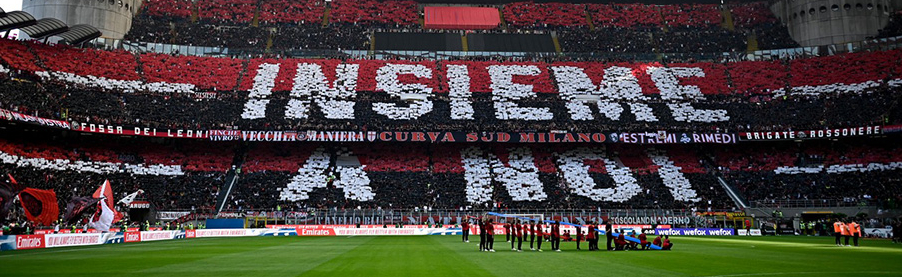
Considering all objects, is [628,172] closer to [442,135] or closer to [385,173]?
[442,135]

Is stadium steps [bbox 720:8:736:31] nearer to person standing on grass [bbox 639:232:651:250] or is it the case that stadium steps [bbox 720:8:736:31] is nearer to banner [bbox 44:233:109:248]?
person standing on grass [bbox 639:232:651:250]

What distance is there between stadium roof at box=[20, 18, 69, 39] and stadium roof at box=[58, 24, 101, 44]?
2.92 meters

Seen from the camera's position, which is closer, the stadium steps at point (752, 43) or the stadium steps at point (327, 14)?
the stadium steps at point (752, 43)

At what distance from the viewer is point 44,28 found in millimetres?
59531

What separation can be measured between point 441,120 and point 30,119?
33697 millimetres

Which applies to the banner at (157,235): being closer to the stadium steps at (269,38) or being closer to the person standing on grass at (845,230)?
the stadium steps at (269,38)

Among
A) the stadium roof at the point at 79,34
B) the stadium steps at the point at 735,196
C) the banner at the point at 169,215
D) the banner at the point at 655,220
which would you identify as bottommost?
the banner at the point at 655,220

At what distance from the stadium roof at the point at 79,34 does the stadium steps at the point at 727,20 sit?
72.1 m

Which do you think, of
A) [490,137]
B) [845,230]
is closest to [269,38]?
[490,137]

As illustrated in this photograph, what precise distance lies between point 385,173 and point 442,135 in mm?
6347

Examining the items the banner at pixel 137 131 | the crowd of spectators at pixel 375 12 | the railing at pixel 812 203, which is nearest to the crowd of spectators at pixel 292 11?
the crowd of spectators at pixel 375 12

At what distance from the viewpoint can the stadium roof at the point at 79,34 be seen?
6322 centimetres

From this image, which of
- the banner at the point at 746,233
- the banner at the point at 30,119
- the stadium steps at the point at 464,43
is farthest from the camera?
the stadium steps at the point at 464,43

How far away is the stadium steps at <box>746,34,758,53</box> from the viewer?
249 ft
